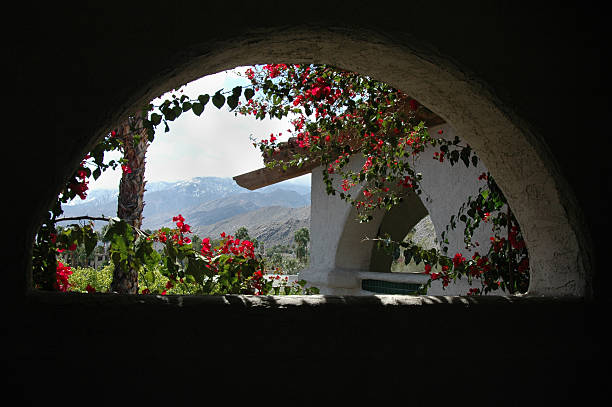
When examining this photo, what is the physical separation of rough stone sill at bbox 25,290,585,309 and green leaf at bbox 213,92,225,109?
73 cm

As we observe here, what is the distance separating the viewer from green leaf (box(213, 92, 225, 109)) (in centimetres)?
157

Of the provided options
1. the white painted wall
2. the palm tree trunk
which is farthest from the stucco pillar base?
the palm tree trunk

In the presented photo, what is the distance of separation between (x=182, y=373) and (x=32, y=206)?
18.6 inches

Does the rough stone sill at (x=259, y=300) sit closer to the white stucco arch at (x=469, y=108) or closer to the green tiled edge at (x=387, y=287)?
the white stucco arch at (x=469, y=108)

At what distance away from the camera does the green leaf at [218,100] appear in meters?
1.57

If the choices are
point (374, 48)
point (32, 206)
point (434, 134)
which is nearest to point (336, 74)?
point (374, 48)

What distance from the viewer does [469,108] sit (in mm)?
1395

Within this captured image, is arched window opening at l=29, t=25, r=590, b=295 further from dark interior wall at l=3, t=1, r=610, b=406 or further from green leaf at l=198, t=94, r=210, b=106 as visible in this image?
green leaf at l=198, t=94, r=210, b=106

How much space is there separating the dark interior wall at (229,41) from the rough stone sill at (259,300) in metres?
0.02

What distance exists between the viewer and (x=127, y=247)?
181 centimetres

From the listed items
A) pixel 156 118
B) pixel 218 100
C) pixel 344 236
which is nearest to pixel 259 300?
pixel 218 100

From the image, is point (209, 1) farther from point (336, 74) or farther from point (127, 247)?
point (336, 74)

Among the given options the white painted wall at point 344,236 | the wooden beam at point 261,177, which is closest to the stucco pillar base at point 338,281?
the white painted wall at point 344,236

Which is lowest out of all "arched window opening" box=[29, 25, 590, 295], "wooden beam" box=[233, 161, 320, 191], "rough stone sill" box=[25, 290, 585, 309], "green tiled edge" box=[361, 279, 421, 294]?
"green tiled edge" box=[361, 279, 421, 294]
